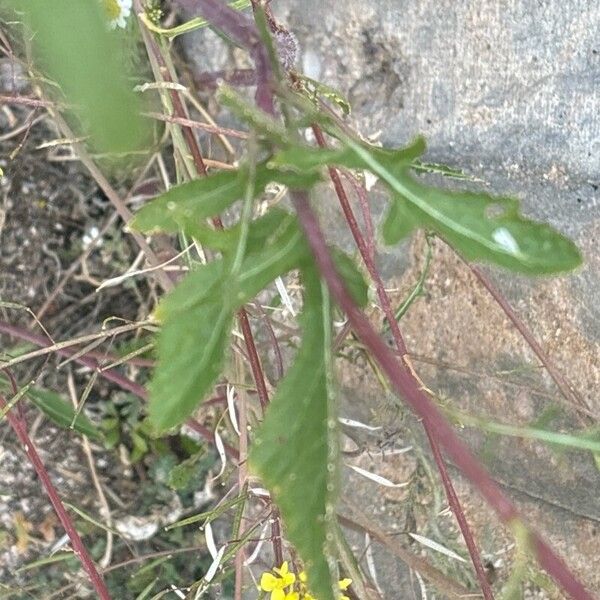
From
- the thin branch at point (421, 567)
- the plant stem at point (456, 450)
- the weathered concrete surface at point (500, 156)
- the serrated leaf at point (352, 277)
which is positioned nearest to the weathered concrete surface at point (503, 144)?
the weathered concrete surface at point (500, 156)

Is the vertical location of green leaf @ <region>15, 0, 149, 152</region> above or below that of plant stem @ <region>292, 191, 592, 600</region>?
above

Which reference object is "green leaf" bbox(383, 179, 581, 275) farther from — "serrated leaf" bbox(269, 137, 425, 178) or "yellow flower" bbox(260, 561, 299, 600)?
"yellow flower" bbox(260, 561, 299, 600)

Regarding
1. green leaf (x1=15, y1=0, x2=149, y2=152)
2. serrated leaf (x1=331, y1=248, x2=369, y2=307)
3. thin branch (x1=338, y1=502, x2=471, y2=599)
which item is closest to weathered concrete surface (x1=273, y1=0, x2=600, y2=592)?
thin branch (x1=338, y1=502, x2=471, y2=599)

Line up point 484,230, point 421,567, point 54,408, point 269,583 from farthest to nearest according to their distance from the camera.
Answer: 1. point 54,408
2. point 421,567
3. point 269,583
4. point 484,230

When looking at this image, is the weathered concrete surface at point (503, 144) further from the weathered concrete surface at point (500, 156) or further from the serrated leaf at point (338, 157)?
the serrated leaf at point (338, 157)

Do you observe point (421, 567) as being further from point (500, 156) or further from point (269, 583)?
point (500, 156)

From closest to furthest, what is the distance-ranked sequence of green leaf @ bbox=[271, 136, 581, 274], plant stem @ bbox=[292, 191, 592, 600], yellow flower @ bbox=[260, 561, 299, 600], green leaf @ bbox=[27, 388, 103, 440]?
plant stem @ bbox=[292, 191, 592, 600], green leaf @ bbox=[271, 136, 581, 274], yellow flower @ bbox=[260, 561, 299, 600], green leaf @ bbox=[27, 388, 103, 440]

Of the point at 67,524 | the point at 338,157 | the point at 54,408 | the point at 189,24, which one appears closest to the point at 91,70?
the point at 338,157
